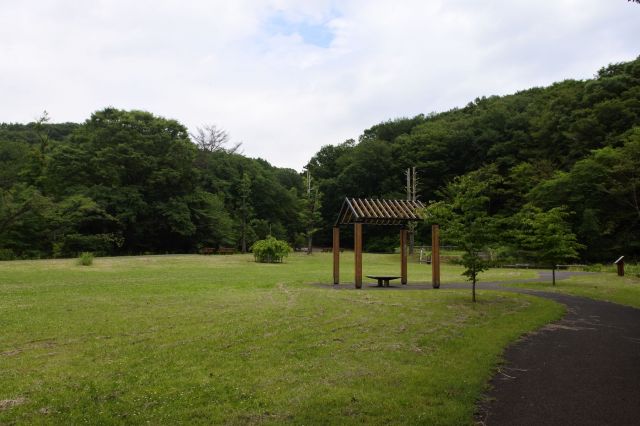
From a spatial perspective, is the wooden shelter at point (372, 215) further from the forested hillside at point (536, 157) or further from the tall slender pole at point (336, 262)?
the forested hillside at point (536, 157)

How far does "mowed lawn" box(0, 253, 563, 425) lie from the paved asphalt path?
1.21ft

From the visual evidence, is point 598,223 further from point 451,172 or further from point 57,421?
point 57,421

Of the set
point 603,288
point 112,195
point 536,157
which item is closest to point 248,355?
point 603,288

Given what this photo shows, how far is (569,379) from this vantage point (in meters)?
6.52

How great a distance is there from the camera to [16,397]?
5.50 metres

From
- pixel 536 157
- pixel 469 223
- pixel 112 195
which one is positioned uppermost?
pixel 536 157

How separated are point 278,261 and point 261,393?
95.2 ft

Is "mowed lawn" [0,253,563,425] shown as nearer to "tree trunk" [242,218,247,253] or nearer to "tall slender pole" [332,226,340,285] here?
"tall slender pole" [332,226,340,285]

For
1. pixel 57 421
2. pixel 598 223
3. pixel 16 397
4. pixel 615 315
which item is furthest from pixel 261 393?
pixel 598 223

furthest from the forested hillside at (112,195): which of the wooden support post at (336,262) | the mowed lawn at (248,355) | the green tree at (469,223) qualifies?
the green tree at (469,223)

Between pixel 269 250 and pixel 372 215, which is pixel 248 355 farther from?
pixel 269 250

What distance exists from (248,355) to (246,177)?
44289 millimetres

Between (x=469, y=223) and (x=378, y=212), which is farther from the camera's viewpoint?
(x=378, y=212)

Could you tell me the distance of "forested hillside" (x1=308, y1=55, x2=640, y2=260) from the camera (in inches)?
1438
